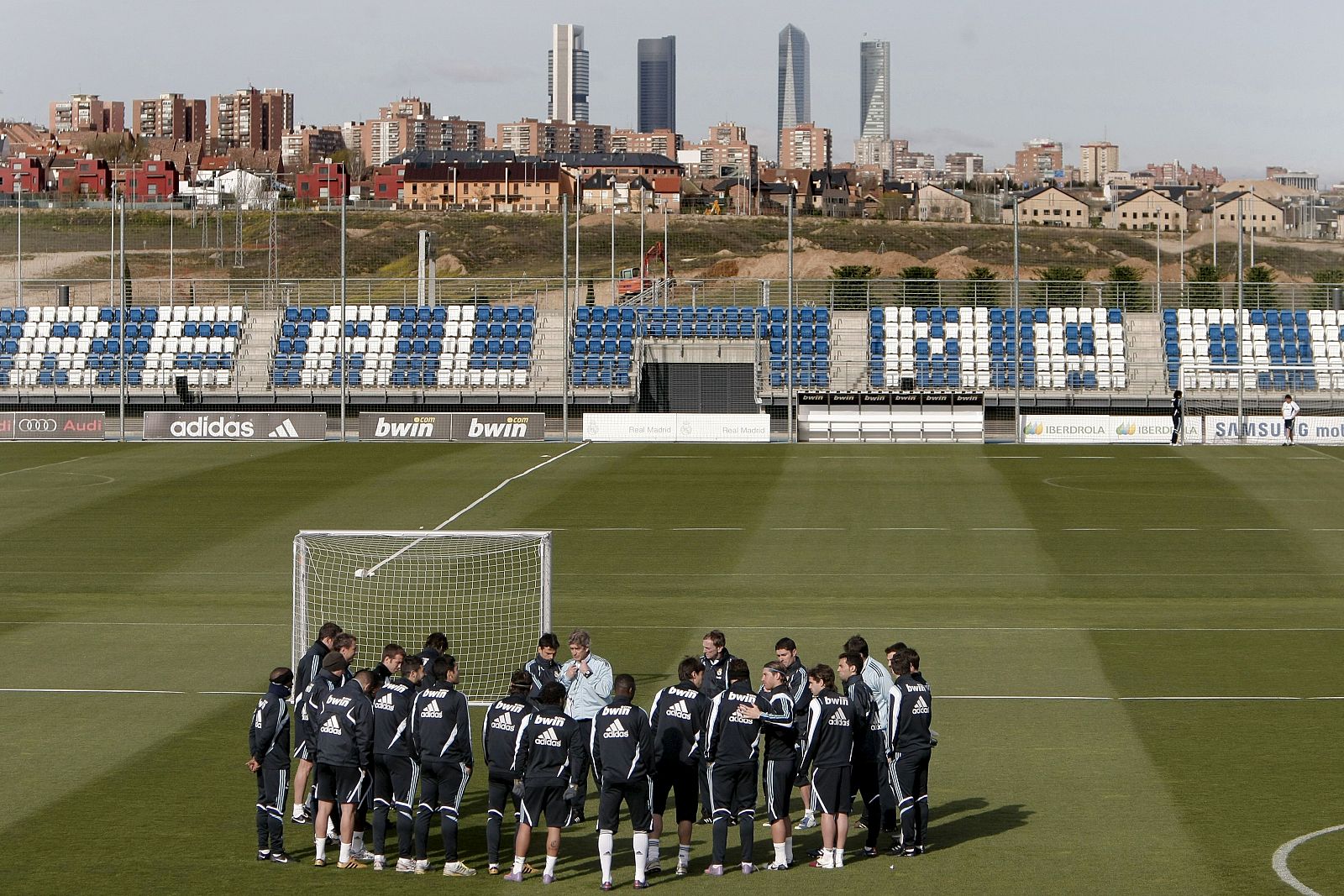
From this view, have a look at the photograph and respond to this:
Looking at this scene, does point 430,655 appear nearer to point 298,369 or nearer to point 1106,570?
point 1106,570

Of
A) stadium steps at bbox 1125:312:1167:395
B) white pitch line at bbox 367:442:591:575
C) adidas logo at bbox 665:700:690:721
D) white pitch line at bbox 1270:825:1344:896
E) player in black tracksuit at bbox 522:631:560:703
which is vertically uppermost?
stadium steps at bbox 1125:312:1167:395

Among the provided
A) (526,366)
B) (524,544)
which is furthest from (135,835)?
(526,366)

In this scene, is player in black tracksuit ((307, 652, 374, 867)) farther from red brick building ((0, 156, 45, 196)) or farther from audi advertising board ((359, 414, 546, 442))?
red brick building ((0, 156, 45, 196))

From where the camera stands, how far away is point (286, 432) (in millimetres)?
50094

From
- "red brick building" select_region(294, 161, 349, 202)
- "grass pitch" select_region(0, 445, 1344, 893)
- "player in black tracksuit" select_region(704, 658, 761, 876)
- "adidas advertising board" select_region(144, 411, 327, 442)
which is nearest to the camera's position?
"player in black tracksuit" select_region(704, 658, 761, 876)

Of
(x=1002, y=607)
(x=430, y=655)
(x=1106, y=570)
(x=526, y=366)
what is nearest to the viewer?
(x=430, y=655)

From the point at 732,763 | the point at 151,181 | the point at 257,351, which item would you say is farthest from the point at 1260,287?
the point at 151,181

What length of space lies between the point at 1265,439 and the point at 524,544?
27.8m

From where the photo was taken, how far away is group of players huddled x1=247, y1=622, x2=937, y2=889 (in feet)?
40.7

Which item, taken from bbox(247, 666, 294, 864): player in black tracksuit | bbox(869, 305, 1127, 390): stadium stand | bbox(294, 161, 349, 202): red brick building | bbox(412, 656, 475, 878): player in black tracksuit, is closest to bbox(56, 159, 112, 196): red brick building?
bbox(294, 161, 349, 202): red brick building

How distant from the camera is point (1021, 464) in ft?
143

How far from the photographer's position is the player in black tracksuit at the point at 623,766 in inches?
486

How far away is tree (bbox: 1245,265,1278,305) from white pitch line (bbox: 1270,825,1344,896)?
56.5m

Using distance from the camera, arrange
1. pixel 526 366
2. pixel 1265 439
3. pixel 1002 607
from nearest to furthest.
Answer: pixel 1002 607 < pixel 1265 439 < pixel 526 366
